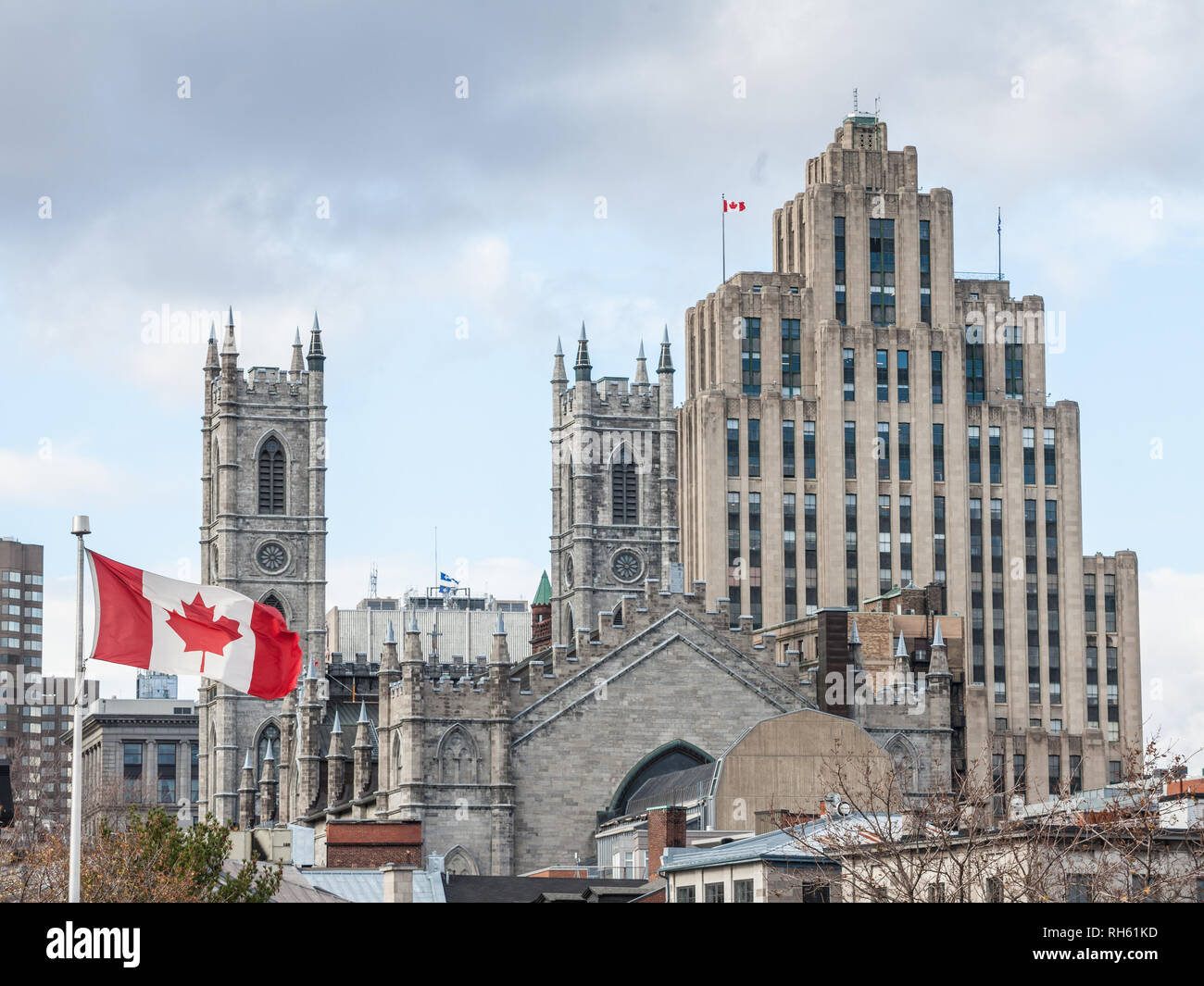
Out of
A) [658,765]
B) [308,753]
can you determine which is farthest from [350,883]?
[308,753]

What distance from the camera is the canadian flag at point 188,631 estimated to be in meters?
29.7

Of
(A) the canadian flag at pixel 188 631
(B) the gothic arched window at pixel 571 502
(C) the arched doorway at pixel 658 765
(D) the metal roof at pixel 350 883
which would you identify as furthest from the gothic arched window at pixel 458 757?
(B) the gothic arched window at pixel 571 502

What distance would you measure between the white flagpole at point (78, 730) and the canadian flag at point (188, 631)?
774 mm

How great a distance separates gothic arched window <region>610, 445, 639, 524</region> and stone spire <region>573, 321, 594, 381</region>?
6.22 metres

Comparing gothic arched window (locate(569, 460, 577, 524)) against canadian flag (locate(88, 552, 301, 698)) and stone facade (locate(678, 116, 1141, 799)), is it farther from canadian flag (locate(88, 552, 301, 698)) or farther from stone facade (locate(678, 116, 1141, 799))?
canadian flag (locate(88, 552, 301, 698))

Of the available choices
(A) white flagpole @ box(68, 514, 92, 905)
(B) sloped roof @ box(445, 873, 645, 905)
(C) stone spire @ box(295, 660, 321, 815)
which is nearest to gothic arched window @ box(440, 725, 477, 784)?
(B) sloped roof @ box(445, 873, 645, 905)

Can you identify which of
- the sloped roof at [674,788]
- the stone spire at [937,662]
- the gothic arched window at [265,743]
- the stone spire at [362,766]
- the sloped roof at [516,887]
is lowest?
the sloped roof at [516,887]

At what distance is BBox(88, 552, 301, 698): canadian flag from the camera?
2966cm

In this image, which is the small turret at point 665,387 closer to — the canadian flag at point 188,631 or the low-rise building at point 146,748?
the low-rise building at point 146,748

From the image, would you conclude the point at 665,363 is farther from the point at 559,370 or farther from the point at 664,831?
the point at 664,831

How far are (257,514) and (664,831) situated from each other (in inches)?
3791
